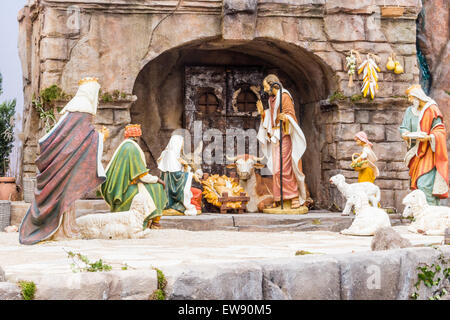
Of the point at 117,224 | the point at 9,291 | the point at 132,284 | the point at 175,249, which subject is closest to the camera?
the point at 9,291

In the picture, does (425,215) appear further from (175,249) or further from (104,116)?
(104,116)

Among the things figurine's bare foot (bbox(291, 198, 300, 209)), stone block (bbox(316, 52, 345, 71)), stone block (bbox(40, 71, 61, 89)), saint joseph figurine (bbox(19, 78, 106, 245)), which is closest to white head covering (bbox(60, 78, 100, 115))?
saint joseph figurine (bbox(19, 78, 106, 245))

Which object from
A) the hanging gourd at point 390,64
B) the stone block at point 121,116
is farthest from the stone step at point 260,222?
the hanging gourd at point 390,64

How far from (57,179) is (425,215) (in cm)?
496

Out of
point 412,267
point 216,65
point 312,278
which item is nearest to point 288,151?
point 216,65

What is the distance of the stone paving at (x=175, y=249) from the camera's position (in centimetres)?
538

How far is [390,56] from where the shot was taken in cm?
1137

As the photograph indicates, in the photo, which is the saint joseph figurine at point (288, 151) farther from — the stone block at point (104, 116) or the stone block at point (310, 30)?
the stone block at point (104, 116)

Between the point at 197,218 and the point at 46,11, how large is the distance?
14.2 feet

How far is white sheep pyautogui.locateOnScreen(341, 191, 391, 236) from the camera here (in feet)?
27.9

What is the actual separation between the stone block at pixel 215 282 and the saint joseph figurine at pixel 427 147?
5602 mm

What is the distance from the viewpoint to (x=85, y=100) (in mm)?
7629

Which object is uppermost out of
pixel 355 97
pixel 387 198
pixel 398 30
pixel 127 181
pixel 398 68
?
pixel 398 30

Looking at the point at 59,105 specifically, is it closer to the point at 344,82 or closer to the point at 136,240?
the point at 136,240
